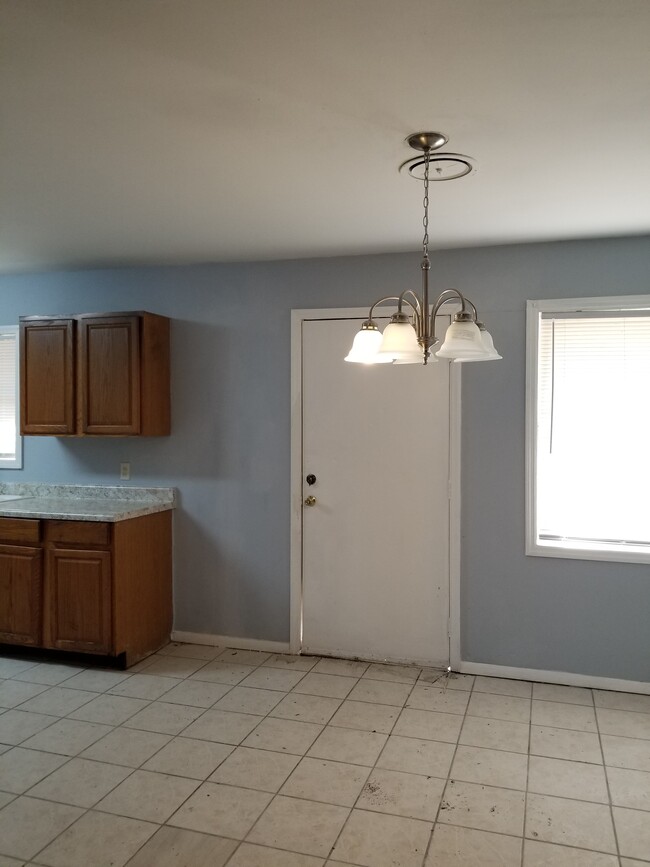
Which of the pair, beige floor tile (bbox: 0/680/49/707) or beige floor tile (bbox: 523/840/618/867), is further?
beige floor tile (bbox: 0/680/49/707)

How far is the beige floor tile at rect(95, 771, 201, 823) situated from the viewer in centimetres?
252

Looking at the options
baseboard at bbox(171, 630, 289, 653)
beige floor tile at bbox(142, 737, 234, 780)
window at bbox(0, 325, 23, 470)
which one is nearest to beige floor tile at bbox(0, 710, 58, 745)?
beige floor tile at bbox(142, 737, 234, 780)

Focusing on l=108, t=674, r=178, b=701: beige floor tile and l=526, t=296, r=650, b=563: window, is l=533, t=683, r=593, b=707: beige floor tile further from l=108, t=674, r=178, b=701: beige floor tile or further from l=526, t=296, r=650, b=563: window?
l=108, t=674, r=178, b=701: beige floor tile

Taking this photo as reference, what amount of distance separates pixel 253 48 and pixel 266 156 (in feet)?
2.45

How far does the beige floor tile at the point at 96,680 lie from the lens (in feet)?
12.1

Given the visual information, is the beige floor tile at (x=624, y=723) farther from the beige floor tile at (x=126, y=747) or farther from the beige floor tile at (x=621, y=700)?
the beige floor tile at (x=126, y=747)

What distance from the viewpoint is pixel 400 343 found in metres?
2.15

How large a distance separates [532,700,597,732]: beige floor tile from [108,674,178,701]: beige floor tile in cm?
186

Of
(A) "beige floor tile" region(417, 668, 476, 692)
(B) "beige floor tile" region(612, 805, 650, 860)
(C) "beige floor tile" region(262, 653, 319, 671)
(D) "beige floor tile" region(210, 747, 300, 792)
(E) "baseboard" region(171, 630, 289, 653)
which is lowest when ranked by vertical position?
(B) "beige floor tile" region(612, 805, 650, 860)

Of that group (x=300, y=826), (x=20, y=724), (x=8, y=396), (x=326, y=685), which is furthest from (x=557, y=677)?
(x=8, y=396)

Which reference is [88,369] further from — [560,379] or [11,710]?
[560,379]

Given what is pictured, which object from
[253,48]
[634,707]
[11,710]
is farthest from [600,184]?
[11,710]

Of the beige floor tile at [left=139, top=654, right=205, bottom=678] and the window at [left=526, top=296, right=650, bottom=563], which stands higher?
the window at [left=526, top=296, right=650, bottom=563]

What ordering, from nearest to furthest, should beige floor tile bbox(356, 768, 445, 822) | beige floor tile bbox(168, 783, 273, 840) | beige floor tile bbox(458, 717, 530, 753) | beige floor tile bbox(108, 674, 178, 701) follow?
beige floor tile bbox(168, 783, 273, 840) < beige floor tile bbox(356, 768, 445, 822) < beige floor tile bbox(458, 717, 530, 753) < beige floor tile bbox(108, 674, 178, 701)
